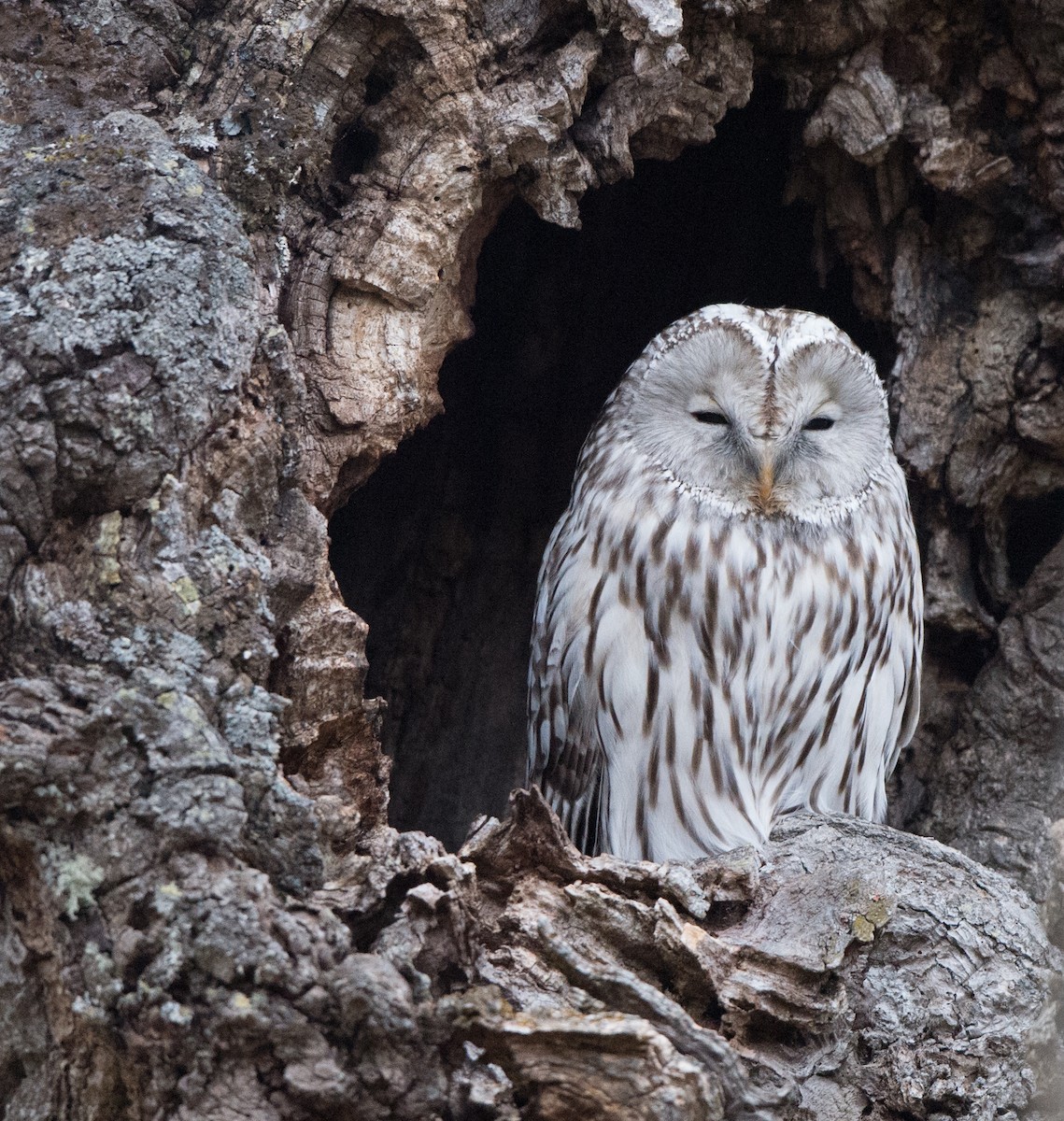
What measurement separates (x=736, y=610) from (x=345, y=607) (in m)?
1.17

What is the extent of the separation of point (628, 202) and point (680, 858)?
2.08 m

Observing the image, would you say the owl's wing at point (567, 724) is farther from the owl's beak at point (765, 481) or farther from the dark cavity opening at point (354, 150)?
the dark cavity opening at point (354, 150)

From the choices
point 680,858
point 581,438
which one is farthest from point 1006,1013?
point 581,438

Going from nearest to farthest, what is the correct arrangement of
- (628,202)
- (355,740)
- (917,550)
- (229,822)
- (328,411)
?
(229,822) < (355,740) < (328,411) < (917,550) < (628,202)

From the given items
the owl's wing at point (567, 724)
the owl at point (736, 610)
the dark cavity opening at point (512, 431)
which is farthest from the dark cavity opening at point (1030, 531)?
the owl's wing at point (567, 724)

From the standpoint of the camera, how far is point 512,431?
4.17 metres

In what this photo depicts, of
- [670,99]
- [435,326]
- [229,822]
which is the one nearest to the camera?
[229,822]

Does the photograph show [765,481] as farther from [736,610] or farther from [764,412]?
[736,610]

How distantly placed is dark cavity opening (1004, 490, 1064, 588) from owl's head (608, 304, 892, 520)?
0.48m

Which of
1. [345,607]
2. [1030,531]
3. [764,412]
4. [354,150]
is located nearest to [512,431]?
[764,412]

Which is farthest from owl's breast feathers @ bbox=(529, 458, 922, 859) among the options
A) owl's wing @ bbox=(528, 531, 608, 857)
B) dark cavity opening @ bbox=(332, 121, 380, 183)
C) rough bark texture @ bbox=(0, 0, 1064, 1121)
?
dark cavity opening @ bbox=(332, 121, 380, 183)

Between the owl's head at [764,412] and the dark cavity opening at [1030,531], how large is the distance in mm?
482

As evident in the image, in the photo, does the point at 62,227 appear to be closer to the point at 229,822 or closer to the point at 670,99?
the point at 229,822

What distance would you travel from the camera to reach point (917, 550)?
135 inches
